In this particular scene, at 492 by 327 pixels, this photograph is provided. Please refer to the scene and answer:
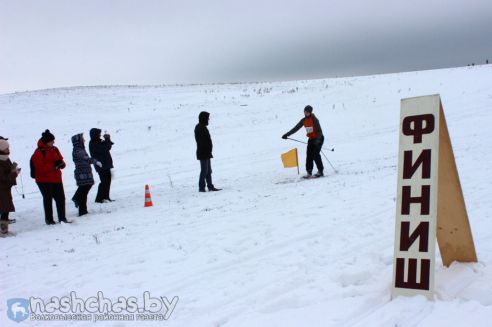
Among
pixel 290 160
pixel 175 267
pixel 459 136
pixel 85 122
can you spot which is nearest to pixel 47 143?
pixel 175 267

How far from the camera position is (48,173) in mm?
8844

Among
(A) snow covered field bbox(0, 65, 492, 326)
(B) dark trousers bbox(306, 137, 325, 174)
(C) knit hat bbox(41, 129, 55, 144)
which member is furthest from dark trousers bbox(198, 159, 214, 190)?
(C) knit hat bbox(41, 129, 55, 144)

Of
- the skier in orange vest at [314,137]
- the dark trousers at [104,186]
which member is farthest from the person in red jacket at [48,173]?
the skier in orange vest at [314,137]

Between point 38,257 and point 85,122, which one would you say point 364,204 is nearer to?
point 38,257

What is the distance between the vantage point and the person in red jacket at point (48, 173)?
8812 millimetres

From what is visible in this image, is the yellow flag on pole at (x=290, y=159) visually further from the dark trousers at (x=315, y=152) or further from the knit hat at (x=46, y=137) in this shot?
the knit hat at (x=46, y=137)

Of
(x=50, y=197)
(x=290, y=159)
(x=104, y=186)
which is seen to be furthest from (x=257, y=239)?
(x=104, y=186)

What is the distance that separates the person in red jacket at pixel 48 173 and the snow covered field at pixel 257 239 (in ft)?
1.63

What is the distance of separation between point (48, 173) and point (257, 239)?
5.32m

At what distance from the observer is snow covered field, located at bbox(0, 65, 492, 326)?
401 cm

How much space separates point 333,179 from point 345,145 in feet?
19.7

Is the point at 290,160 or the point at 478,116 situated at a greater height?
the point at 478,116

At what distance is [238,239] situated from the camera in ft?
21.0

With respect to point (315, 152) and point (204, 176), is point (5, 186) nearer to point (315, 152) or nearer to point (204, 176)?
point (204, 176)
